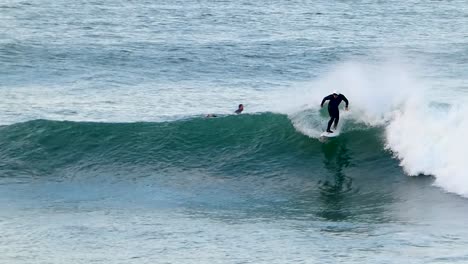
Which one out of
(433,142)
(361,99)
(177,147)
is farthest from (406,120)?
(177,147)

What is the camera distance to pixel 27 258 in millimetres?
17391

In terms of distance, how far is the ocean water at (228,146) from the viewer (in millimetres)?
18578

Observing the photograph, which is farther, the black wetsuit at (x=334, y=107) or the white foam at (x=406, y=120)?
the black wetsuit at (x=334, y=107)

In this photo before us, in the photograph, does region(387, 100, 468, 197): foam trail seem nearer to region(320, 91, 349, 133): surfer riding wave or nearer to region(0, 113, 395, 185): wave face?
region(0, 113, 395, 185): wave face

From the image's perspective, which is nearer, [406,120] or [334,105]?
[334,105]

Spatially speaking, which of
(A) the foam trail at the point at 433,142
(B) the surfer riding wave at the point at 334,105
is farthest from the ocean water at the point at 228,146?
(B) the surfer riding wave at the point at 334,105

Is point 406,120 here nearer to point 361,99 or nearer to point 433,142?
point 433,142

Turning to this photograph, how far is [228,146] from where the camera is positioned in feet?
91.1

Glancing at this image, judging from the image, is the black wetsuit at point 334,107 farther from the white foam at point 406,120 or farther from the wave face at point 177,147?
the white foam at point 406,120

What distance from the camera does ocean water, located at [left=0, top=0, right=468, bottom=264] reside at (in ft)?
61.0

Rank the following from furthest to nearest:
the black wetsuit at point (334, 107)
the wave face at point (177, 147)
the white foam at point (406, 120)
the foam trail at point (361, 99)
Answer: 1. the foam trail at point (361, 99)
2. the wave face at point (177, 147)
3. the black wetsuit at point (334, 107)
4. the white foam at point (406, 120)

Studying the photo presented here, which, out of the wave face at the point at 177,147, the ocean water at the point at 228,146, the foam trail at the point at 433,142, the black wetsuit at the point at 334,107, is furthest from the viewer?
the wave face at the point at 177,147

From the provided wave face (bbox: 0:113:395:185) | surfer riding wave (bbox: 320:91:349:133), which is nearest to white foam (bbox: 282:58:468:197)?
wave face (bbox: 0:113:395:185)

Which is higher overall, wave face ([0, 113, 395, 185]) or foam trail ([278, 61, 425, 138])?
foam trail ([278, 61, 425, 138])
